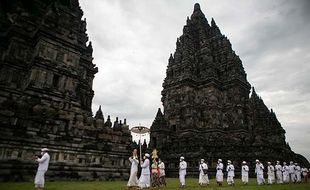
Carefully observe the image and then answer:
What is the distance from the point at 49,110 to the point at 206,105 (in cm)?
2735

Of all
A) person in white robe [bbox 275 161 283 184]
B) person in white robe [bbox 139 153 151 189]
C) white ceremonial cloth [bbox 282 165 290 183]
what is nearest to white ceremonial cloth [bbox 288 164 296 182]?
white ceremonial cloth [bbox 282 165 290 183]

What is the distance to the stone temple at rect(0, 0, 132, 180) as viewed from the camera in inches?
640

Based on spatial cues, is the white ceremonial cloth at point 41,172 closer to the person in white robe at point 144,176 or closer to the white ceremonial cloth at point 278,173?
the person in white robe at point 144,176

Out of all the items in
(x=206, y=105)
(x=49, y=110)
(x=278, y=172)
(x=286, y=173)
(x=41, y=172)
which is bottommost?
(x=286, y=173)

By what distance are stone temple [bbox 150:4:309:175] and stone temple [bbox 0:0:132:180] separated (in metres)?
13.5

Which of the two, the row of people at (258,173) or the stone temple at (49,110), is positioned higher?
the stone temple at (49,110)

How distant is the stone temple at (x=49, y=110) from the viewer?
16250 millimetres

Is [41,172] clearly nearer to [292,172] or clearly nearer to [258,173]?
[258,173]

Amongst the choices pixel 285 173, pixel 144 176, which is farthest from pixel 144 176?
pixel 285 173

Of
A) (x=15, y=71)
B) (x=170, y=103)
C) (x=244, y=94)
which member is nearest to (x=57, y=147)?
(x=15, y=71)

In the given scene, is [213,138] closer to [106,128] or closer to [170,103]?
[170,103]

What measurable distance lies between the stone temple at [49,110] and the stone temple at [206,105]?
13.5 meters

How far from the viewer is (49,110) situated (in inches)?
734

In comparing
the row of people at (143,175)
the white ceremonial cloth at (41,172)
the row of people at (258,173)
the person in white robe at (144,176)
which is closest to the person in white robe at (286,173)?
the row of people at (258,173)
